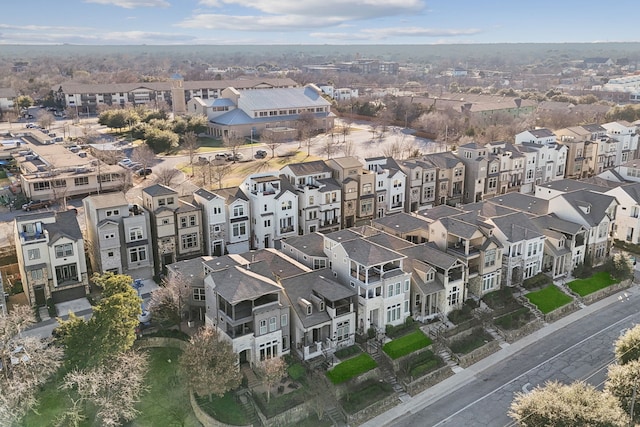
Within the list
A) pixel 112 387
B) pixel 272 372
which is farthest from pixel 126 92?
pixel 272 372

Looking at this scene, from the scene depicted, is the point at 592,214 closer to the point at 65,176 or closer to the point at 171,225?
the point at 171,225

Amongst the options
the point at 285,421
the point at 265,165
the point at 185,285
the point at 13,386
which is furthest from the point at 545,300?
the point at 265,165

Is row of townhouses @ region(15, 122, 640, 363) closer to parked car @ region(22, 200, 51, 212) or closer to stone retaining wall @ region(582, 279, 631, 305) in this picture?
stone retaining wall @ region(582, 279, 631, 305)

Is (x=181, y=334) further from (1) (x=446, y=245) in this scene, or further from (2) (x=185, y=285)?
(1) (x=446, y=245)

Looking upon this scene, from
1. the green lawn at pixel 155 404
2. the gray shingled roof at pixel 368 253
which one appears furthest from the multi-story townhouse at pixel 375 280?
the green lawn at pixel 155 404

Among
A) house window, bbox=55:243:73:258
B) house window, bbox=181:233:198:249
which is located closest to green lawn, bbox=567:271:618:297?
house window, bbox=181:233:198:249
